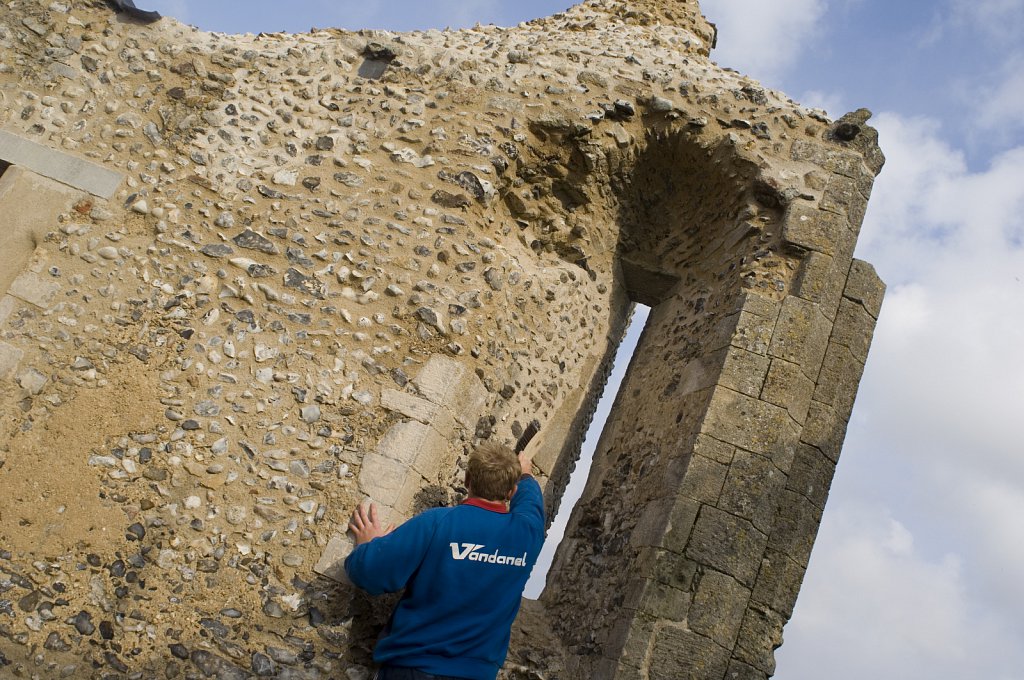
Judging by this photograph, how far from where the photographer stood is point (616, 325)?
5188 millimetres

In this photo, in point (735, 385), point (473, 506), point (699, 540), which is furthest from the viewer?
point (735, 385)

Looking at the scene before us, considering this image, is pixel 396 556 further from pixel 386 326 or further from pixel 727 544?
pixel 727 544

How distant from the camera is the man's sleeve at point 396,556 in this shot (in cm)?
277

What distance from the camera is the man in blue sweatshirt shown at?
266 cm

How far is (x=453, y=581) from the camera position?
8.93ft

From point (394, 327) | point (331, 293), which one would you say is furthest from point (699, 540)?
point (331, 293)

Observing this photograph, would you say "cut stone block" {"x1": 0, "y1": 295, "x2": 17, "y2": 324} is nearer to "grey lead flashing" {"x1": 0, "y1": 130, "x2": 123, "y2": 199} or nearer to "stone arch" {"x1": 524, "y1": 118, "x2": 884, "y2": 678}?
"grey lead flashing" {"x1": 0, "y1": 130, "x2": 123, "y2": 199}

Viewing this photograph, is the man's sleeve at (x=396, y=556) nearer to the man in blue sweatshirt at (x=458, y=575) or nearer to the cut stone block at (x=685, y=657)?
the man in blue sweatshirt at (x=458, y=575)

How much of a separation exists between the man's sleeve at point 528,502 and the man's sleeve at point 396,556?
1.14ft

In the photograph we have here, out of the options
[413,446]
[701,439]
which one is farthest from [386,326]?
[701,439]

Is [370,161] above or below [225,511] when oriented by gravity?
above

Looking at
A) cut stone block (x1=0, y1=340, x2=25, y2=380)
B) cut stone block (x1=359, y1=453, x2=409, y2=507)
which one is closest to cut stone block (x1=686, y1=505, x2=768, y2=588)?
cut stone block (x1=359, y1=453, x2=409, y2=507)

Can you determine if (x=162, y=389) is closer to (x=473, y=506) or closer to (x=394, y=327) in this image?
(x=394, y=327)

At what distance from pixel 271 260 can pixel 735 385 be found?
2.32 metres
